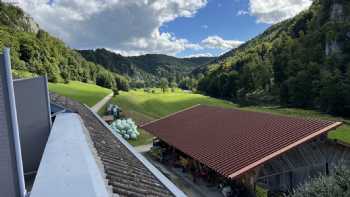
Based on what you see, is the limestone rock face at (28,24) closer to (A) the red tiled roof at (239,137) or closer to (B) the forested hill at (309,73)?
(B) the forested hill at (309,73)

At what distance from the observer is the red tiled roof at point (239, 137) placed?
1159 cm

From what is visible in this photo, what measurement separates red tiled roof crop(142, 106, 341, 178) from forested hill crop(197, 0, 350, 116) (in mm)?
32188

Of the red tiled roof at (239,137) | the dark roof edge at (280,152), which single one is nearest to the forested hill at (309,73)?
the red tiled roof at (239,137)

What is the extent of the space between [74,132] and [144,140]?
76.6ft

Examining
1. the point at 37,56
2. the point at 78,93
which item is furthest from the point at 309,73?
the point at 37,56

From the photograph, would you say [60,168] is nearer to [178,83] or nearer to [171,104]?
[171,104]

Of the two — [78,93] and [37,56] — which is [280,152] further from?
[37,56]

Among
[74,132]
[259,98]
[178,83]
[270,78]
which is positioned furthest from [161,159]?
[178,83]

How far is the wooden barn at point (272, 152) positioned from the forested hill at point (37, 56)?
38.5m

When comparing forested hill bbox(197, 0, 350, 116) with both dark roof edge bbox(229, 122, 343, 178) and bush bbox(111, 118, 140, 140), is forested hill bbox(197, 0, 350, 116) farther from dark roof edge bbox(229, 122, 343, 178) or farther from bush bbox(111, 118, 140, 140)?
dark roof edge bbox(229, 122, 343, 178)

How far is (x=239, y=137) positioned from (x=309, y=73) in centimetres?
4986

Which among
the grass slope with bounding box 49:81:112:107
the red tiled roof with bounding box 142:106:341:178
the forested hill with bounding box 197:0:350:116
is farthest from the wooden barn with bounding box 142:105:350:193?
the grass slope with bounding box 49:81:112:107

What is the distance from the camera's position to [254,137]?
13.4m

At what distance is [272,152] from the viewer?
11.5 m
